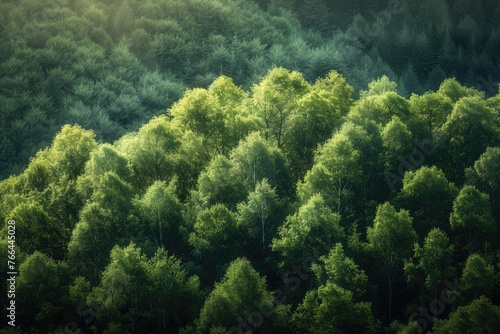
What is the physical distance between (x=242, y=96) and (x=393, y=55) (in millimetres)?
68260

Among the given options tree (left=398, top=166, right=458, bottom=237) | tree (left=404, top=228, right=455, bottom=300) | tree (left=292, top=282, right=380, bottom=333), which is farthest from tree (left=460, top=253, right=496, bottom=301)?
tree (left=292, top=282, right=380, bottom=333)

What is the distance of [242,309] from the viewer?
60094 mm

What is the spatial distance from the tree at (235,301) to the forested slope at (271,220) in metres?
0.12

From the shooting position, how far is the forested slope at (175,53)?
373 ft

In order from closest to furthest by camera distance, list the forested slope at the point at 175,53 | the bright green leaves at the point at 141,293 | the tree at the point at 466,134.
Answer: the bright green leaves at the point at 141,293 → the tree at the point at 466,134 → the forested slope at the point at 175,53

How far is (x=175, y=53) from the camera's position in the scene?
134 meters

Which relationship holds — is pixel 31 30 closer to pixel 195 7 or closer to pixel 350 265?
pixel 195 7

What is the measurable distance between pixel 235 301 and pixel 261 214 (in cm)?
1112

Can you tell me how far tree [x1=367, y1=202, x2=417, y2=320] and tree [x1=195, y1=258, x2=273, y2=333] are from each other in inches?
457

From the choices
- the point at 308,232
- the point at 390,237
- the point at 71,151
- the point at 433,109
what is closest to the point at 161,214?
the point at 71,151

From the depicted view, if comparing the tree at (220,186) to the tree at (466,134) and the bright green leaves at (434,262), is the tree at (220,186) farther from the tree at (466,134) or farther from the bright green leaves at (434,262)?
the tree at (466,134)

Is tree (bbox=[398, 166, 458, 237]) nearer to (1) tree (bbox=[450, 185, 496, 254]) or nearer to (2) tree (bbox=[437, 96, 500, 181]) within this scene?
(1) tree (bbox=[450, 185, 496, 254])

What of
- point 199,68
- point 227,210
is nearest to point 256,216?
point 227,210

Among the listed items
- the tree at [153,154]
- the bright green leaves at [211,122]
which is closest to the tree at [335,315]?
the tree at [153,154]
